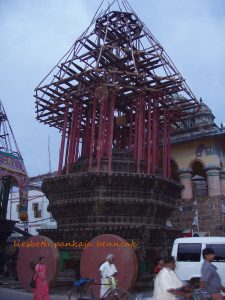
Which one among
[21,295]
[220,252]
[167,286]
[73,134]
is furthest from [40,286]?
[73,134]

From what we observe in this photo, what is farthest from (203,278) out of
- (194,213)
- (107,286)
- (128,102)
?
(194,213)

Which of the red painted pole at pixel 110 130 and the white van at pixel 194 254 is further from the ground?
the red painted pole at pixel 110 130


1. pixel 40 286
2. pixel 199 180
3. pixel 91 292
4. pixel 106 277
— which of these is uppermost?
pixel 199 180

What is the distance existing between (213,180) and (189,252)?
1292cm

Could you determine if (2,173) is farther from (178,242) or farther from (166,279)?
(166,279)

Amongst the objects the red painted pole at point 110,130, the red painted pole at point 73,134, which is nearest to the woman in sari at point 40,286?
the red painted pole at point 110,130

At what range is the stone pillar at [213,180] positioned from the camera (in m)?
26.2

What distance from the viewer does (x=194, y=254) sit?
14125mm

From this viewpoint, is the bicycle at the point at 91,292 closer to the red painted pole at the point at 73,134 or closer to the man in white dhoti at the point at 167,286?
the man in white dhoti at the point at 167,286

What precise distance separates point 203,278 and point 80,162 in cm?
1143

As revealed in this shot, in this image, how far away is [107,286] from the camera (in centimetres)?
1066

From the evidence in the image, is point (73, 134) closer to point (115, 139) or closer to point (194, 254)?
point (115, 139)

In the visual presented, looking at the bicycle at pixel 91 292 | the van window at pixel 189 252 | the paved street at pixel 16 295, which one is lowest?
the paved street at pixel 16 295

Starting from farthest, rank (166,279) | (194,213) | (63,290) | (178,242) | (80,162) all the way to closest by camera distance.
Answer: (194,213), (80,162), (63,290), (178,242), (166,279)
